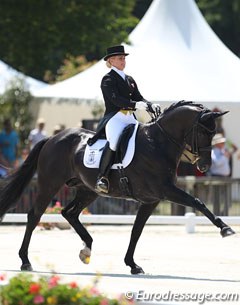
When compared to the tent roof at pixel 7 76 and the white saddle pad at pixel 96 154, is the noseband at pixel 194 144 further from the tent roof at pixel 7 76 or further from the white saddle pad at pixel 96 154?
the tent roof at pixel 7 76

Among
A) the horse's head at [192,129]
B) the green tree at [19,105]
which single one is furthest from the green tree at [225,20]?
the horse's head at [192,129]

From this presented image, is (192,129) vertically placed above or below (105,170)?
above

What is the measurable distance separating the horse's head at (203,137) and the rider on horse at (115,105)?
0.72 metres

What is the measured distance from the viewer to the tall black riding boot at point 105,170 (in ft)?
44.7

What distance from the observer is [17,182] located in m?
14.8

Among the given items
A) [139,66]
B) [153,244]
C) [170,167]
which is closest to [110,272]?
[170,167]

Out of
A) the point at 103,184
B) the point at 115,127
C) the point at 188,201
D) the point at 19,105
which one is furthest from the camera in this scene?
the point at 19,105

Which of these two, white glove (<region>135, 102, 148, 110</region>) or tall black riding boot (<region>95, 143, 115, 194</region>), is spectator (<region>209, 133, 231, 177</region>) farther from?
white glove (<region>135, 102, 148, 110</region>)

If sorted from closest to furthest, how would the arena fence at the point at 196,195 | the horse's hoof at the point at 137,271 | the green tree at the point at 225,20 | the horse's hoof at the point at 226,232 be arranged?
the horse's hoof at the point at 226,232
the horse's hoof at the point at 137,271
the arena fence at the point at 196,195
the green tree at the point at 225,20

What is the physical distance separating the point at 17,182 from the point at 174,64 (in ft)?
35.2

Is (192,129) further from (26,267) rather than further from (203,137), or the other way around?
(26,267)

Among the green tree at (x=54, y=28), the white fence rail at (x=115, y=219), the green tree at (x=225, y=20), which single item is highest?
the green tree at (x=225, y=20)

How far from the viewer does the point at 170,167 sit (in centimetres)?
1319

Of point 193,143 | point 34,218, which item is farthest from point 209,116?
point 34,218
